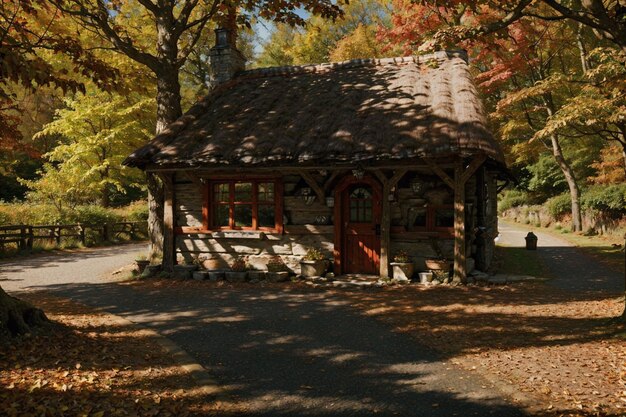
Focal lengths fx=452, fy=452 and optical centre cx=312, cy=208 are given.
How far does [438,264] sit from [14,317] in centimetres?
860

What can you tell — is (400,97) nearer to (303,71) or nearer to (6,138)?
(303,71)

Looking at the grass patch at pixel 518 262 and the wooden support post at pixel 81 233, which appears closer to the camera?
the grass patch at pixel 518 262

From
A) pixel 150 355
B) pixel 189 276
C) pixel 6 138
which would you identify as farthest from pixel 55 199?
pixel 150 355

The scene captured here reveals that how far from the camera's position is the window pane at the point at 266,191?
1261 cm

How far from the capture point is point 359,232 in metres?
11.9

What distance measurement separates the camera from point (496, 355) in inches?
237

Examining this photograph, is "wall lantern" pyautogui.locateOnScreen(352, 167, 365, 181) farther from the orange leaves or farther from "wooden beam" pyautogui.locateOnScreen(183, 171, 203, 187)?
the orange leaves

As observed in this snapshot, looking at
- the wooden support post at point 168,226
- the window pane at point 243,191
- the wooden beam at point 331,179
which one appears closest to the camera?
→ the wooden beam at point 331,179

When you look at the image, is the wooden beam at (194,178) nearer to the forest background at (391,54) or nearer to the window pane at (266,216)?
the window pane at (266,216)

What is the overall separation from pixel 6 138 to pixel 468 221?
41.9ft

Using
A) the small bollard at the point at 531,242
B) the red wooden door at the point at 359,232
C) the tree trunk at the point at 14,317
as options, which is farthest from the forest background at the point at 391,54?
the tree trunk at the point at 14,317

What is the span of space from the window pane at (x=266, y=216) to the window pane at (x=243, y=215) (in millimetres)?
331

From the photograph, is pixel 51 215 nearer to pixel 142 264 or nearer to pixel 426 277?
pixel 142 264

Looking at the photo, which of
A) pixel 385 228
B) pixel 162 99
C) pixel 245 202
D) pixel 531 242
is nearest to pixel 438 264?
pixel 385 228
